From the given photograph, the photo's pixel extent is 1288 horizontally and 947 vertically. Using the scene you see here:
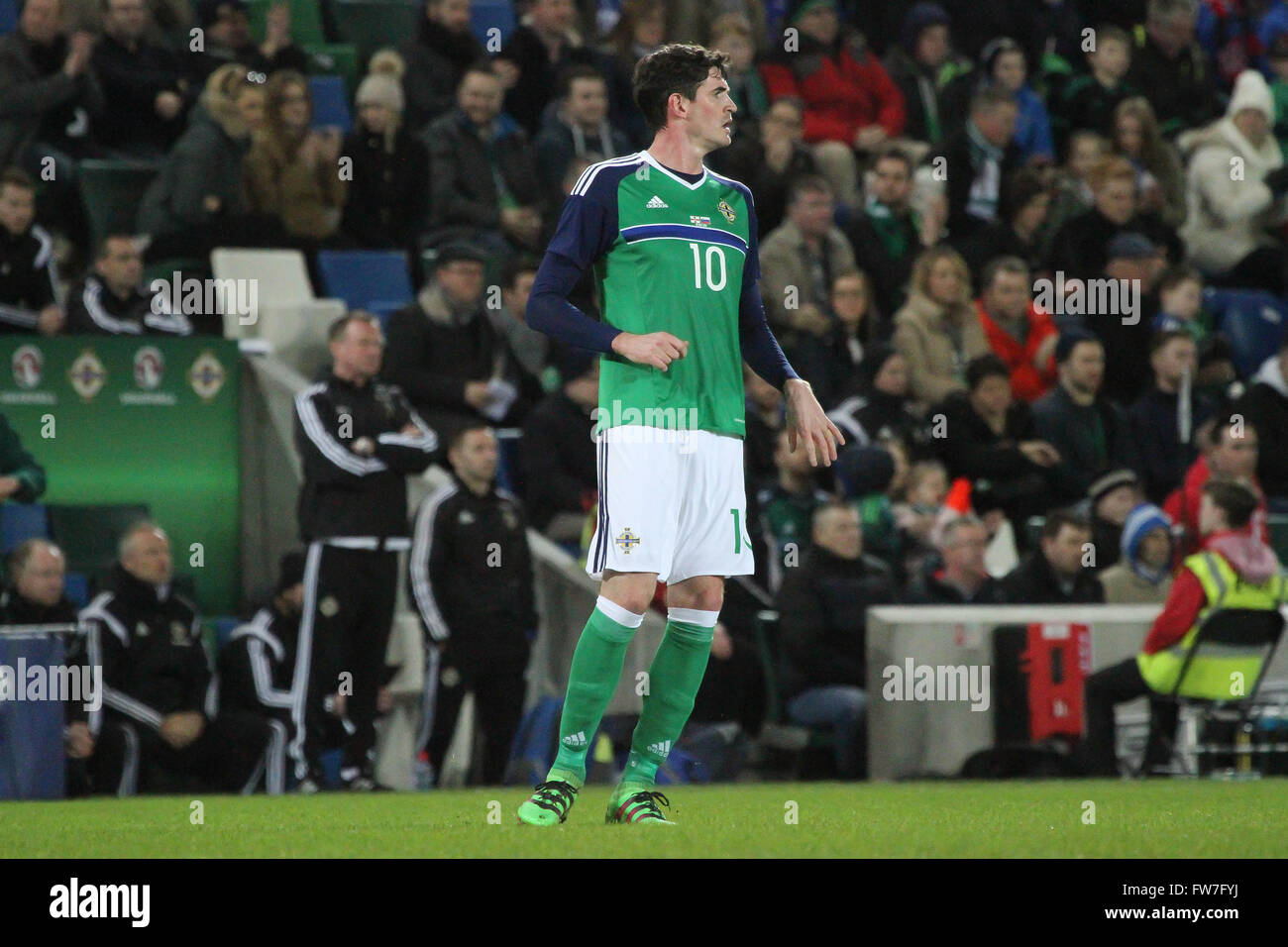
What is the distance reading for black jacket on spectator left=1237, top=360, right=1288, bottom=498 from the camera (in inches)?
539

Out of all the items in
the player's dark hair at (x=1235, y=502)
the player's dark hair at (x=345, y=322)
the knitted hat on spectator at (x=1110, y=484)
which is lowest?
the player's dark hair at (x=1235, y=502)

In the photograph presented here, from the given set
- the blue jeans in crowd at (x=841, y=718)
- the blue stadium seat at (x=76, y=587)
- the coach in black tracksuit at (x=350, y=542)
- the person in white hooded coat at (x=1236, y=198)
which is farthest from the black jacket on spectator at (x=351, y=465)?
the person in white hooded coat at (x=1236, y=198)

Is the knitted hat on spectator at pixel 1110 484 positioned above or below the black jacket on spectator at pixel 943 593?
above

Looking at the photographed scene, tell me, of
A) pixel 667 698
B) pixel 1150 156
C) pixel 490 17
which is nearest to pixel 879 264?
pixel 1150 156

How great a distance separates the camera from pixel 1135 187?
50.1ft

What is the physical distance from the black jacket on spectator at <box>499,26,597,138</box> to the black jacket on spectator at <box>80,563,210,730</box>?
562 centimetres

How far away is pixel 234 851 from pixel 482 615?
5.03 metres

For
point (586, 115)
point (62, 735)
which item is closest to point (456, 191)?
point (586, 115)

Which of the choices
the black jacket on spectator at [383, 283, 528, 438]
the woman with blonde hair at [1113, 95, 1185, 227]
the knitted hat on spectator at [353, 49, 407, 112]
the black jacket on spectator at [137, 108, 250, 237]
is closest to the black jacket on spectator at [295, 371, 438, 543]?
the black jacket on spectator at [383, 283, 528, 438]

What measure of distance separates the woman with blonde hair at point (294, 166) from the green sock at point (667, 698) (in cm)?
706

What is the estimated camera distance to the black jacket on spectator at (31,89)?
511 inches

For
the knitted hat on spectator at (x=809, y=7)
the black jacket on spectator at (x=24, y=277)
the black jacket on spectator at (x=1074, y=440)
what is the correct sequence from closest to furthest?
the black jacket on spectator at (x=24, y=277) → the black jacket on spectator at (x=1074, y=440) → the knitted hat on spectator at (x=809, y=7)

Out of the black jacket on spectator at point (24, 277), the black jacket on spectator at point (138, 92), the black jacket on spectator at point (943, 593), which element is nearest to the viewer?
the black jacket on spectator at point (943, 593)

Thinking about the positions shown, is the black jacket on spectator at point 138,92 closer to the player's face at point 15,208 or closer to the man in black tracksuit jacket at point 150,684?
the player's face at point 15,208
